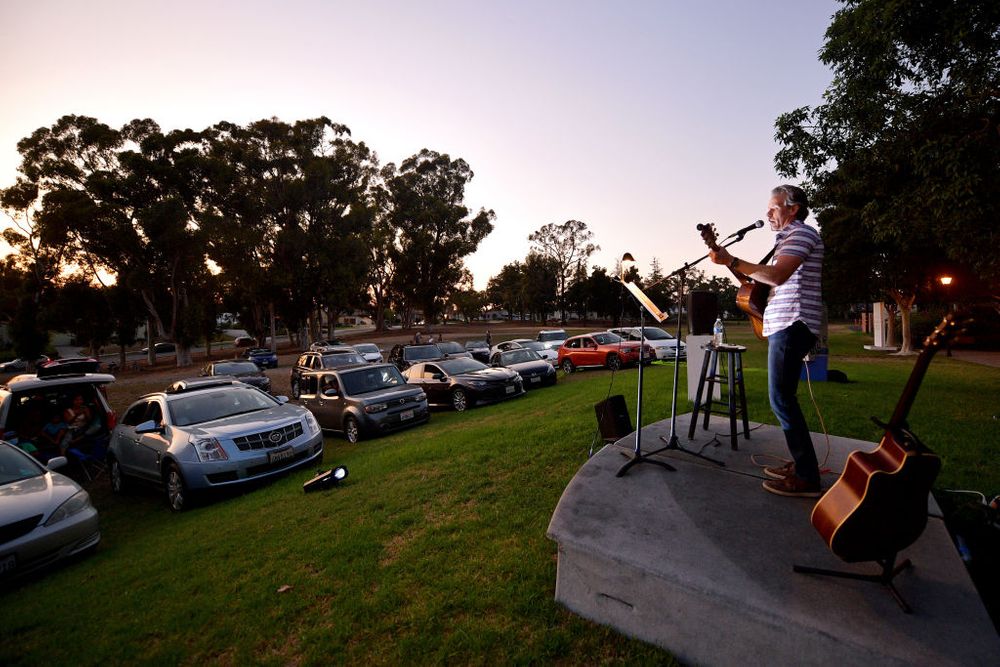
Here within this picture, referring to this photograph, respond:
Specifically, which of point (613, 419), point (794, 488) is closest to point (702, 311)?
point (613, 419)

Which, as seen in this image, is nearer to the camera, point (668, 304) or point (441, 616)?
point (441, 616)

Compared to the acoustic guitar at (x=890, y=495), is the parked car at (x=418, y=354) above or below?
below

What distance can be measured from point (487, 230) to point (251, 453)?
161ft

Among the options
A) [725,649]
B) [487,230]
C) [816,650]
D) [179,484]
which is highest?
[487,230]

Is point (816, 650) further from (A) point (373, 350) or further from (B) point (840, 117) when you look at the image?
(A) point (373, 350)

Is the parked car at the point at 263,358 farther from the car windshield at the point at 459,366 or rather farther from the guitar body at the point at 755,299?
the guitar body at the point at 755,299

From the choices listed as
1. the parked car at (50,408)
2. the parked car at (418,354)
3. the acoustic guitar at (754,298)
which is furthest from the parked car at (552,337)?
the acoustic guitar at (754,298)

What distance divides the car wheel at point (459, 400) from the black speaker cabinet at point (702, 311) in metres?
8.17

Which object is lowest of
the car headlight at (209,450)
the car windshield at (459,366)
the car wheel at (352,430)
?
the car wheel at (352,430)

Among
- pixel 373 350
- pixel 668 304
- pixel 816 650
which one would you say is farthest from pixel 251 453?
pixel 668 304

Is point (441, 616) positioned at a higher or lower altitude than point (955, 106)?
lower

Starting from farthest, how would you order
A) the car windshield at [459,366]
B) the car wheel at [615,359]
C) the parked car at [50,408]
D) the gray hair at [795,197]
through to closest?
1. the car wheel at [615,359]
2. the car windshield at [459,366]
3. the parked car at [50,408]
4. the gray hair at [795,197]

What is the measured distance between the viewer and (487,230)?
54.4 meters

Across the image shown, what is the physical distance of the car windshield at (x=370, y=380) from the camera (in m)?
11.7
